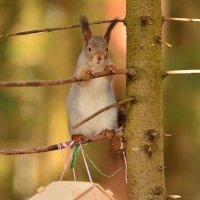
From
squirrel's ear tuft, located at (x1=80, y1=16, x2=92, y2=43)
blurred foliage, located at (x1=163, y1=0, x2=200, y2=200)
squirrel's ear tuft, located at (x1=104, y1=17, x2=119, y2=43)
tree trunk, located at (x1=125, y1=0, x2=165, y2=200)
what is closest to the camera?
tree trunk, located at (x1=125, y1=0, x2=165, y2=200)

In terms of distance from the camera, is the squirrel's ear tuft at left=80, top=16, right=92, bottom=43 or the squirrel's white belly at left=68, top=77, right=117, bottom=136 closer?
the squirrel's ear tuft at left=80, top=16, right=92, bottom=43

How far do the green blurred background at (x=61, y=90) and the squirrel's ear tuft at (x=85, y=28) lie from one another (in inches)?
186

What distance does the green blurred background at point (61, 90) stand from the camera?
7.59 m

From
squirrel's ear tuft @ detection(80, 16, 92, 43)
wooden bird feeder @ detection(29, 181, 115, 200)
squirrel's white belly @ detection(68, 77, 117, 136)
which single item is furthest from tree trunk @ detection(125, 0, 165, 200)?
squirrel's white belly @ detection(68, 77, 117, 136)

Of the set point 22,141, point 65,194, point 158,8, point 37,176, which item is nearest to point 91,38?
point 158,8

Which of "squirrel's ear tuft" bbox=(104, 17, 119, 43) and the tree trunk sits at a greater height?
"squirrel's ear tuft" bbox=(104, 17, 119, 43)

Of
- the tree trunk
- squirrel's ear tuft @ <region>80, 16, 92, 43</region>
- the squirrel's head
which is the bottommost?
the tree trunk

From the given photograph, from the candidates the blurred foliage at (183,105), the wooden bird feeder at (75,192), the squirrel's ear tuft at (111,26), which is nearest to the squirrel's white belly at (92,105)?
the squirrel's ear tuft at (111,26)

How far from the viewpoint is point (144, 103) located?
6.65ft

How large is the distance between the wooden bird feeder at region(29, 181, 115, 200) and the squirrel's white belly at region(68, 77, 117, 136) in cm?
36

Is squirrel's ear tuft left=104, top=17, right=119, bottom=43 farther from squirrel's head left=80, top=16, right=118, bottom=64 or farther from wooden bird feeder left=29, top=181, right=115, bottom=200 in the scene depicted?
wooden bird feeder left=29, top=181, right=115, bottom=200

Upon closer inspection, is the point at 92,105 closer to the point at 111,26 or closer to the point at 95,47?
the point at 95,47

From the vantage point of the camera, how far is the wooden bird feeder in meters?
2.02

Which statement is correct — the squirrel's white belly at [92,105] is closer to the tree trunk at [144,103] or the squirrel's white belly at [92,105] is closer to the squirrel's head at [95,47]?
the squirrel's head at [95,47]
